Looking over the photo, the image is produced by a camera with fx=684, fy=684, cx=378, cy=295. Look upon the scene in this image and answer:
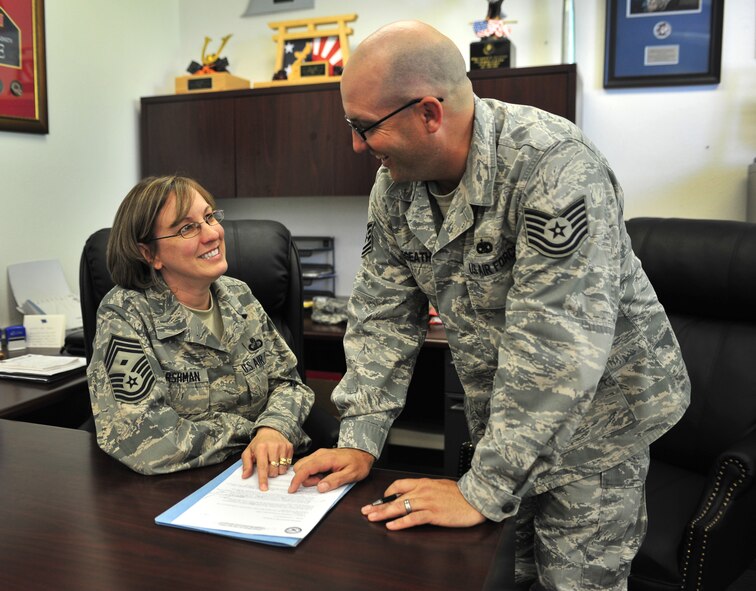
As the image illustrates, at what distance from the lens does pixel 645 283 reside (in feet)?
4.11

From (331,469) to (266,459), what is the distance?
0.13 metres

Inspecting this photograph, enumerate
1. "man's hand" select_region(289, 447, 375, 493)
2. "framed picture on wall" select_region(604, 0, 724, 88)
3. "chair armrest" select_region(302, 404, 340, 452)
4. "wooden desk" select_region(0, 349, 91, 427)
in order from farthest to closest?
"framed picture on wall" select_region(604, 0, 724, 88), "wooden desk" select_region(0, 349, 91, 427), "chair armrest" select_region(302, 404, 340, 452), "man's hand" select_region(289, 447, 375, 493)

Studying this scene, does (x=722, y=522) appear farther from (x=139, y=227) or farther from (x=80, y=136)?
(x=80, y=136)

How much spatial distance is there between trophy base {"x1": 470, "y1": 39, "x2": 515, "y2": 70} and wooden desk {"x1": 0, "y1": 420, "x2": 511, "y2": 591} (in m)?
2.03

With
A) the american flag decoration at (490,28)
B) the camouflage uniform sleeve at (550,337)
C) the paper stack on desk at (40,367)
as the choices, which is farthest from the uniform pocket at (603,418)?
the american flag decoration at (490,28)

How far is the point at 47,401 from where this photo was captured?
191 centimetres

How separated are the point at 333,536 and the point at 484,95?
2142 mm

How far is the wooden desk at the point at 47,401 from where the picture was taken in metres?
1.83

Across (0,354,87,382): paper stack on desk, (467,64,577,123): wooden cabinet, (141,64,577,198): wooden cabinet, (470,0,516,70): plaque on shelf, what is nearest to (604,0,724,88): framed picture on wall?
(467,64,577,123): wooden cabinet

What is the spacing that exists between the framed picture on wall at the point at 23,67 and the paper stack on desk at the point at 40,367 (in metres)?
0.94

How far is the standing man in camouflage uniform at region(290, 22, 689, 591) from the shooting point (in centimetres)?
100

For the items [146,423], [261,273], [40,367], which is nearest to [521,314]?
[146,423]

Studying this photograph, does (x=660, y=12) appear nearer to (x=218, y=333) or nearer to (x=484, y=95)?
(x=484, y=95)

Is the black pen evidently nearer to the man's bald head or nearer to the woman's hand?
the woman's hand
